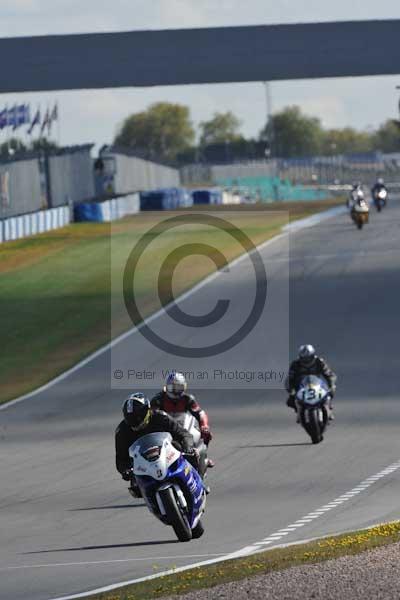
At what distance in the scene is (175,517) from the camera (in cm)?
1388

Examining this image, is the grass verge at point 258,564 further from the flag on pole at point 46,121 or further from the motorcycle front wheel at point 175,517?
the flag on pole at point 46,121

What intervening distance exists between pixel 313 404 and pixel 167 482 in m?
8.53

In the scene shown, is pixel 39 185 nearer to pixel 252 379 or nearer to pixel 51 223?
pixel 51 223

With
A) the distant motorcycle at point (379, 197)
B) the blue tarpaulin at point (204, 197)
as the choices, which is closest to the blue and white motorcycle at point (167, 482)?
the distant motorcycle at point (379, 197)

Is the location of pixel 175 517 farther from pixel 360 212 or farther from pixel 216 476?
pixel 360 212

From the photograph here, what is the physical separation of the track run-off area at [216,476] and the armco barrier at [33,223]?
2807cm

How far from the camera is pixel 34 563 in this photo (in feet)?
45.1

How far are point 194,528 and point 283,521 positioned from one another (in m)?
1.75

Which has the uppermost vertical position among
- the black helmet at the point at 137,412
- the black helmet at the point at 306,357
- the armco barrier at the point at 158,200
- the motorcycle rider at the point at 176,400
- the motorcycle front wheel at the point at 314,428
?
the black helmet at the point at 137,412

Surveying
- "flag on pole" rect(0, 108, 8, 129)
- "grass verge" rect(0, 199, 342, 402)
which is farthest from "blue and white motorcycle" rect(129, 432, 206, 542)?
"flag on pole" rect(0, 108, 8, 129)

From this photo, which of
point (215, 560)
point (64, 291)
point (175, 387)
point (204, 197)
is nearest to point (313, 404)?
point (175, 387)

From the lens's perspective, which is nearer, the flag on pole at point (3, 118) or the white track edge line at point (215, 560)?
the white track edge line at point (215, 560)

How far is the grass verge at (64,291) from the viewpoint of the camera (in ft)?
116

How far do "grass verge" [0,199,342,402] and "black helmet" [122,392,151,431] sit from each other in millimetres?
15701
